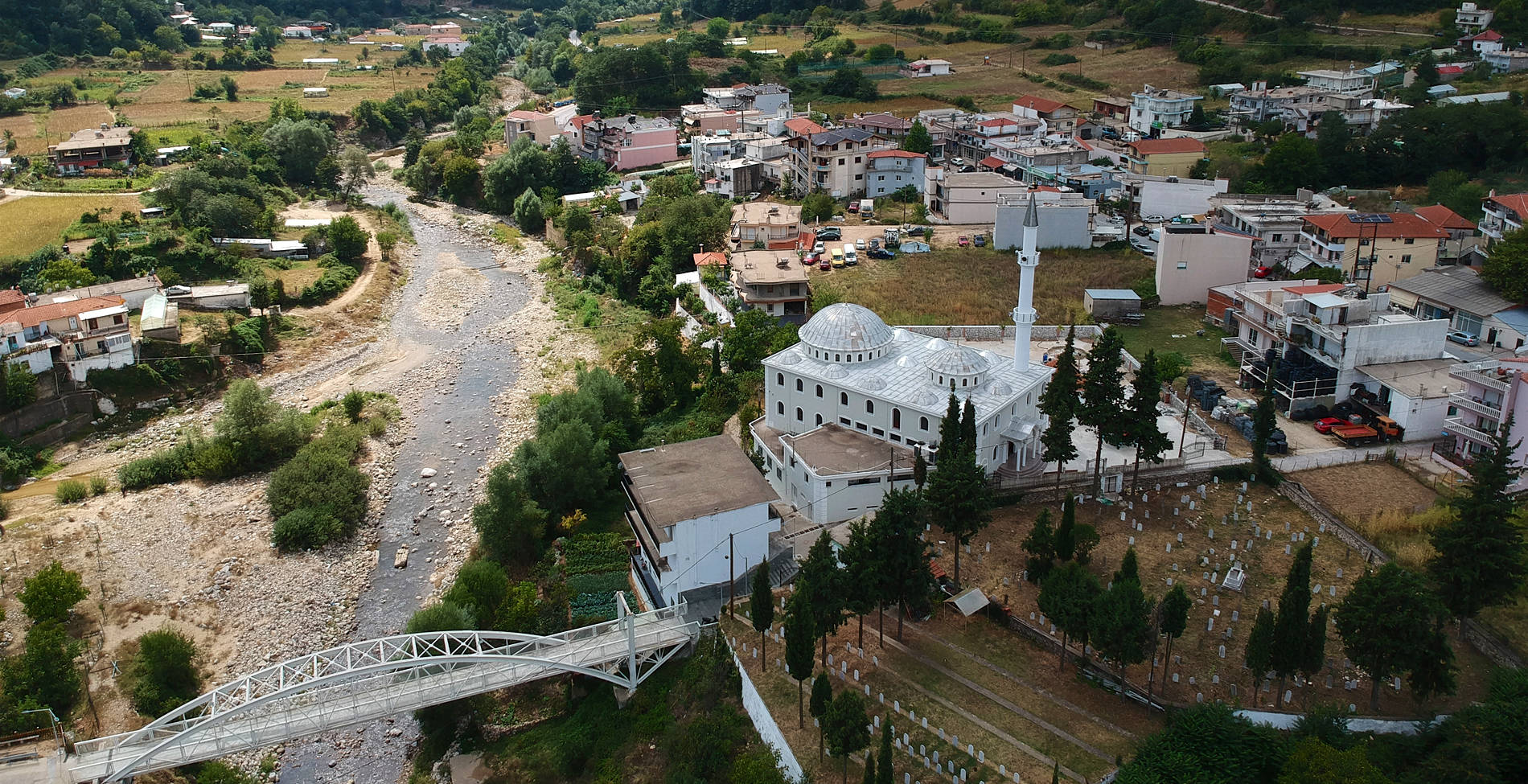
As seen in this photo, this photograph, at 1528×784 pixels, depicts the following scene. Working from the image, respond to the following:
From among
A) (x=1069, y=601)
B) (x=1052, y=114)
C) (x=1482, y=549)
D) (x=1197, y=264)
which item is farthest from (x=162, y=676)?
(x=1052, y=114)

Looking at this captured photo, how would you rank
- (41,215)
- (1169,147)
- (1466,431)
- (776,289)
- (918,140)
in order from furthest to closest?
(918,140)
(1169,147)
(41,215)
(776,289)
(1466,431)

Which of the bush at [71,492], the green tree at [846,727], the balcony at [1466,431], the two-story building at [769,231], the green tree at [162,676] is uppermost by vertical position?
the two-story building at [769,231]

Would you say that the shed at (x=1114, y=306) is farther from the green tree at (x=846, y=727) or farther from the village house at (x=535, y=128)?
the village house at (x=535, y=128)

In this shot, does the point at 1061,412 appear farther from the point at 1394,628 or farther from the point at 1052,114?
the point at 1052,114

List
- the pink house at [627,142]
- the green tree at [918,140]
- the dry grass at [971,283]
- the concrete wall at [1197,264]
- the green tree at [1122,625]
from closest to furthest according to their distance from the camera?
the green tree at [1122,625], the dry grass at [971,283], the concrete wall at [1197,264], the green tree at [918,140], the pink house at [627,142]

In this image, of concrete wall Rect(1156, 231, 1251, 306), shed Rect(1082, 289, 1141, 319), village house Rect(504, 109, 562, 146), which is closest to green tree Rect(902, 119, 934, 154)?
village house Rect(504, 109, 562, 146)

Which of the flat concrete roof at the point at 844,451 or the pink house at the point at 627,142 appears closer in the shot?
the flat concrete roof at the point at 844,451

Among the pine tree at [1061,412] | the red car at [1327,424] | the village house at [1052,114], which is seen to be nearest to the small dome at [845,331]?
the pine tree at [1061,412]
